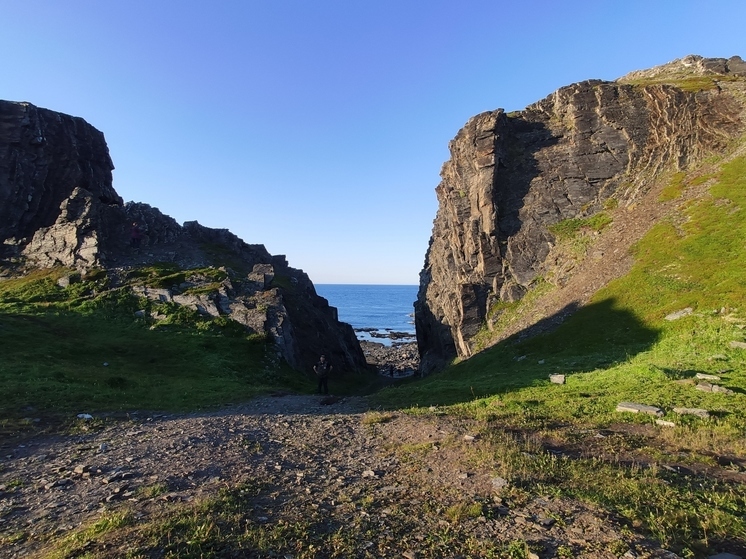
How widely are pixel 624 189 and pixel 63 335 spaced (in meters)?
65.7

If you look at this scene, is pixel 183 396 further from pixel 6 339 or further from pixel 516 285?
pixel 516 285

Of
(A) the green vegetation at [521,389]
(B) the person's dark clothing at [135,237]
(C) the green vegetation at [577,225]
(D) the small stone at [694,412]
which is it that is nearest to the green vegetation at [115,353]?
(A) the green vegetation at [521,389]

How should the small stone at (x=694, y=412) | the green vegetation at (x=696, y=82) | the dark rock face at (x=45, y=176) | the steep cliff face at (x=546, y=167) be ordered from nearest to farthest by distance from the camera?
the small stone at (x=694, y=412), the steep cliff face at (x=546, y=167), the dark rock face at (x=45, y=176), the green vegetation at (x=696, y=82)

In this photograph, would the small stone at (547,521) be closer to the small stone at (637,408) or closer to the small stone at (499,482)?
the small stone at (499,482)

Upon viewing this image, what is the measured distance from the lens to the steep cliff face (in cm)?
5672

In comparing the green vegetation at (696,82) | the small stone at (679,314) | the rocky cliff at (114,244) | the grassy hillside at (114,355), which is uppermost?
the green vegetation at (696,82)

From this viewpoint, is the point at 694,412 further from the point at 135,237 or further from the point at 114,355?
the point at 135,237

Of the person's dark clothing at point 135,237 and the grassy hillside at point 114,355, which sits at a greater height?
the person's dark clothing at point 135,237

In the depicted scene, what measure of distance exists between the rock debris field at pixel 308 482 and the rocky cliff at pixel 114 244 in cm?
2613

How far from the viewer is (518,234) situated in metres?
58.1

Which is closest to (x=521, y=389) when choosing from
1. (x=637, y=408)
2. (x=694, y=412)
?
(x=637, y=408)

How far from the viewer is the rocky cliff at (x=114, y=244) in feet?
157

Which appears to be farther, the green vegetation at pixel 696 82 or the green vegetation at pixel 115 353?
the green vegetation at pixel 696 82

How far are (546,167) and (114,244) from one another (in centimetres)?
6235
